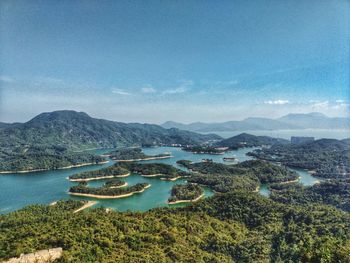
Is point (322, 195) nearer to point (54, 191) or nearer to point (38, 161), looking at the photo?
point (54, 191)

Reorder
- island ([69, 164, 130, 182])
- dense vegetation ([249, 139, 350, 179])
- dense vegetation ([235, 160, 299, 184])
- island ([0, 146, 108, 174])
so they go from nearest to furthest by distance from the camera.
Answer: dense vegetation ([235, 160, 299, 184]), island ([69, 164, 130, 182]), dense vegetation ([249, 139, 350, 179]), island ([0, 146, 108, 174])

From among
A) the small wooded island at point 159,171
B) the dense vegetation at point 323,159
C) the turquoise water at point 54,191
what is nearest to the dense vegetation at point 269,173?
the turquoise water at point 54,191

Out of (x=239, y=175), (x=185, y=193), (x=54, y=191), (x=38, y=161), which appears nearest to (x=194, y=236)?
(x=185, y=193)

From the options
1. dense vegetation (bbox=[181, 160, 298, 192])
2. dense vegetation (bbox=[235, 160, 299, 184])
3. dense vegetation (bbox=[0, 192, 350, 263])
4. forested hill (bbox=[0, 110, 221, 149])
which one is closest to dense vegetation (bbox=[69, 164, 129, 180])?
dense vegetation (bbox=[181, 160, 298, 192])

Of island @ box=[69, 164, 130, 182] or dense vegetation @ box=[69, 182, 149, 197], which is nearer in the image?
dense vegetation @ box=[69, 182, 149, 197]

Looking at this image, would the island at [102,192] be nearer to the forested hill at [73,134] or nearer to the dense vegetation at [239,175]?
the dense vegetation at [239,175]

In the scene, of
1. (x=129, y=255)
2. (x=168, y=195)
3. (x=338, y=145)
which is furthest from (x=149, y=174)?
(x=338, y=145)

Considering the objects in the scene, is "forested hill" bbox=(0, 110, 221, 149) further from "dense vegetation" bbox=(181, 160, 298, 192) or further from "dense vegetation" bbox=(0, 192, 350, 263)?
"dense vegetation" bbox=(0, 192, 350, 263)
